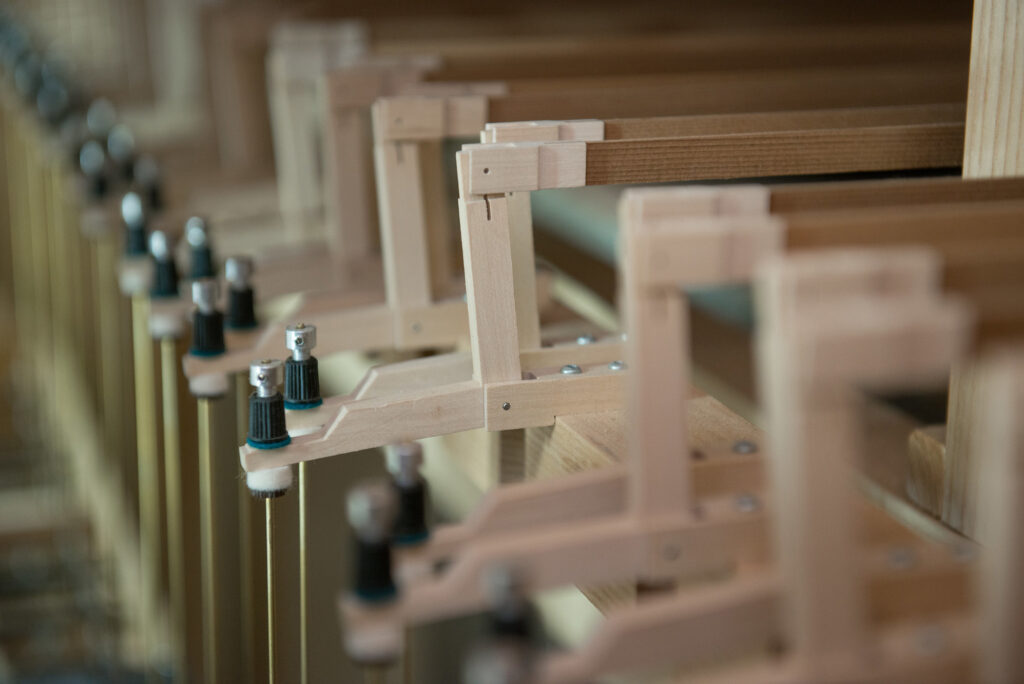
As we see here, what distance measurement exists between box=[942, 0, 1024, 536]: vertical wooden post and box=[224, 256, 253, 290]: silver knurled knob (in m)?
0.64

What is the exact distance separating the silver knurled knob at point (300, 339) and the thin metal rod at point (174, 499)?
1.36 ft

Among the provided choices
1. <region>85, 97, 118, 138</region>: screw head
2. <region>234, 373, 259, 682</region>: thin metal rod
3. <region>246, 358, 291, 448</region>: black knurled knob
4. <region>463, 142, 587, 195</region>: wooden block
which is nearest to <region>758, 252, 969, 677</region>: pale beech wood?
<region>463, 142, 587, 195</region>: wooden block

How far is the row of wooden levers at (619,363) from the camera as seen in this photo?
0.59m

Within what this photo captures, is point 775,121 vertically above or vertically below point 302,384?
above

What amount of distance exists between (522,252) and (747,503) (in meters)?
0.33

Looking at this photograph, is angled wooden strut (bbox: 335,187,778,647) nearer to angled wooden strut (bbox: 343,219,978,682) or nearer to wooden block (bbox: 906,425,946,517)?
angled wooden strut (bbox: 343,219,978,682)

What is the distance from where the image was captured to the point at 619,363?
1005mm

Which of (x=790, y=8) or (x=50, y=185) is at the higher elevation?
(x=790, y=8)

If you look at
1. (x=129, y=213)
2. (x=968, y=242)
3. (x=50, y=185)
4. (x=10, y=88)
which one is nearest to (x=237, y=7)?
(x=50, y=185)

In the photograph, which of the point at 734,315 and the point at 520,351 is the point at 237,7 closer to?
the point at 734,315

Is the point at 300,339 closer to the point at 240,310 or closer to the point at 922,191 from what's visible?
the point at 240,310

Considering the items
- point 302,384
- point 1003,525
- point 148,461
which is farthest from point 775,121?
point 148,461

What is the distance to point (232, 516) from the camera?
2123 mm

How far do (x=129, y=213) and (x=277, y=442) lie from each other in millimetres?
732
